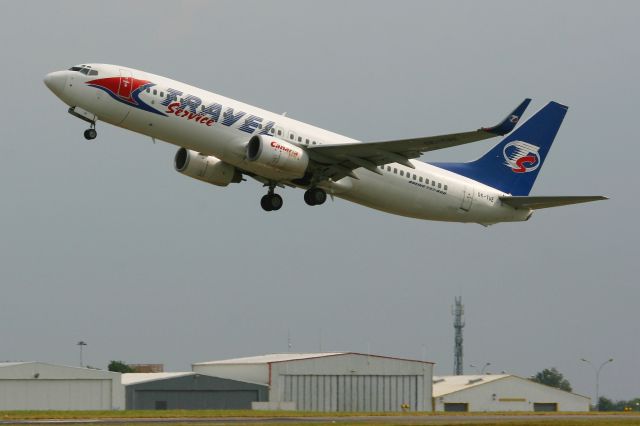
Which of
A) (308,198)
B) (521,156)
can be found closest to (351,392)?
(521,156)

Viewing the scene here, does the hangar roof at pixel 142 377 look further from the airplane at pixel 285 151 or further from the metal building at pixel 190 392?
the airplane at pixel 285 151

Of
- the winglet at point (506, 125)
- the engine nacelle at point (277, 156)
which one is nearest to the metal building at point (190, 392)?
the engine nacelle at point (277, 156)

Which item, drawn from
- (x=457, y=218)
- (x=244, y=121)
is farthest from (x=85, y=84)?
(x=457, y=218)

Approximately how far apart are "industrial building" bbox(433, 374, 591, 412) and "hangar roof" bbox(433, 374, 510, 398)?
14cm

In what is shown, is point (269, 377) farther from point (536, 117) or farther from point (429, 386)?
point (536, 117)

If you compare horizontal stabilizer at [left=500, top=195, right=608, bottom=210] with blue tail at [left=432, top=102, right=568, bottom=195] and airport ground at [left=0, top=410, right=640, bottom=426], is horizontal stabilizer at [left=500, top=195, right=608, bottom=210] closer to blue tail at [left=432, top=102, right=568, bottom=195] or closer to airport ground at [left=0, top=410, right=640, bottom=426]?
blue tail at [left=432, top=102, right=568, bottom=195]

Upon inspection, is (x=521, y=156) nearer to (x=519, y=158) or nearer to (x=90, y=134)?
(x=519, y=158)

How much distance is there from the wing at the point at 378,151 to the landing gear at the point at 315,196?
1.07 metres

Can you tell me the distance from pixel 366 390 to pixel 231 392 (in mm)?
11224

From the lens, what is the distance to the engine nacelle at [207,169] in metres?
55.7

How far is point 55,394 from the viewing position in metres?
79.8

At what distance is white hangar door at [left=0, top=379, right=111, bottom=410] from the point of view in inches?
3088

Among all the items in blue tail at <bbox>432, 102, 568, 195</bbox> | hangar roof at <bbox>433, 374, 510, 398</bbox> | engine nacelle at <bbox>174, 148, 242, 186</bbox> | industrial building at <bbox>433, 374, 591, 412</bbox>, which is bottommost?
industrial building at <bbox>433, 374, 591, 412</bbox>

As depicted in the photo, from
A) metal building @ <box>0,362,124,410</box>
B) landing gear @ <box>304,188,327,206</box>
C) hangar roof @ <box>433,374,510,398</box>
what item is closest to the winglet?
landing gear @ <box>304,188,327,206</box>
